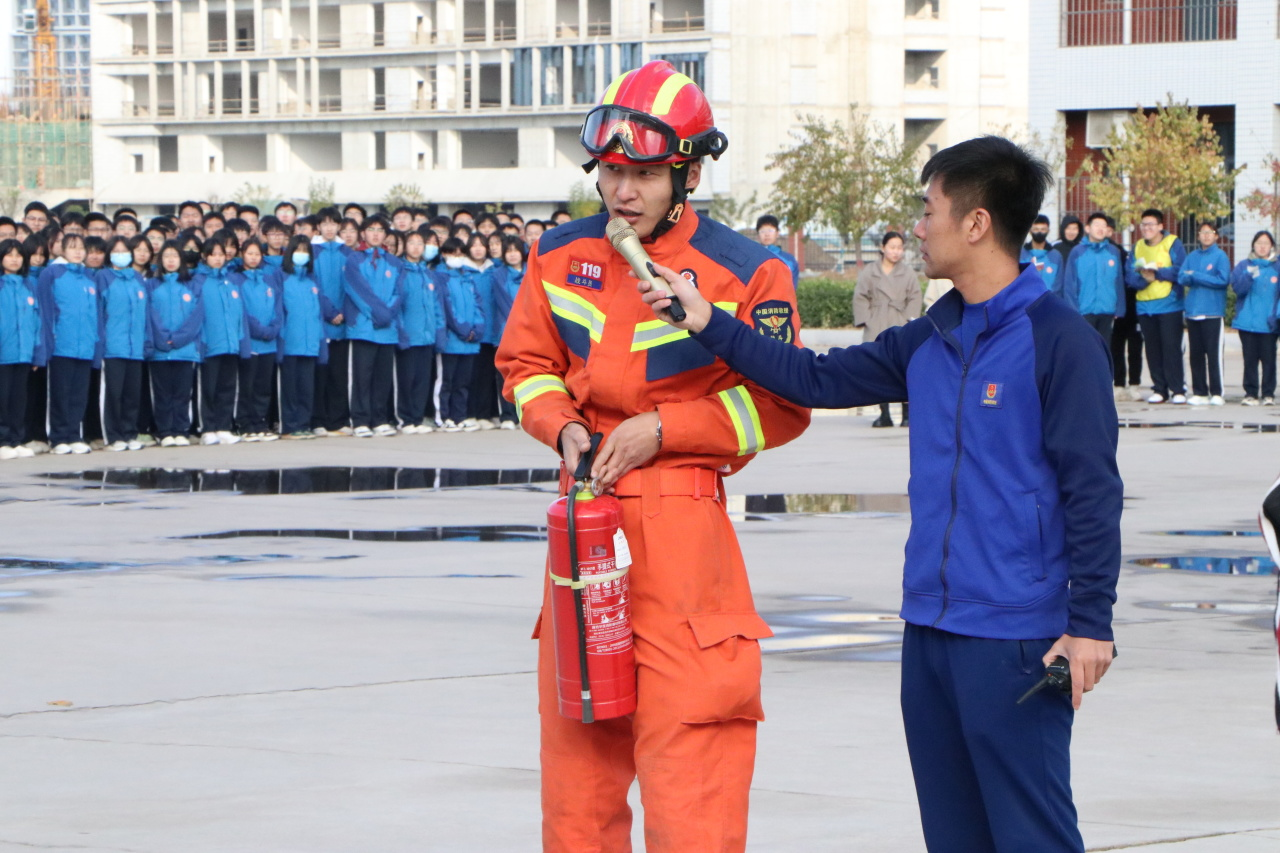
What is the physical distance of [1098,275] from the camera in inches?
891

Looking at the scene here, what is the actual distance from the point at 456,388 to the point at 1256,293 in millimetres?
9333

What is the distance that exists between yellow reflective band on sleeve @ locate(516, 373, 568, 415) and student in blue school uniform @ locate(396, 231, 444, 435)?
16.1m

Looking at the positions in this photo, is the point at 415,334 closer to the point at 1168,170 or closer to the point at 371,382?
the point at 371,382

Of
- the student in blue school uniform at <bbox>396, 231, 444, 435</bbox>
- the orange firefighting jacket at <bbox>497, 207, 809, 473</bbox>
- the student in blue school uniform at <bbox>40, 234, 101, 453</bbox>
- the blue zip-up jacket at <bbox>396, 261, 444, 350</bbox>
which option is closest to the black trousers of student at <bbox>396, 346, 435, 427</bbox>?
the student in blue school uniform at <bbox>396, 231, 444, 435</bbox>

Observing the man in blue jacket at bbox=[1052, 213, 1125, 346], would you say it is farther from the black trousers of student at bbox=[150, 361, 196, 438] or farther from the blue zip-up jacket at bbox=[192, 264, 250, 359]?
the black trousers of student at bbox=[150, 361, 196, 438]

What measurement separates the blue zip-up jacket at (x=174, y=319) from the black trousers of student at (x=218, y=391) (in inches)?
15.3

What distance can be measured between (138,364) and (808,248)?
56.0m

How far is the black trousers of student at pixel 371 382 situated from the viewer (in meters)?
20.1

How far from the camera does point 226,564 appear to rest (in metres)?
11.2

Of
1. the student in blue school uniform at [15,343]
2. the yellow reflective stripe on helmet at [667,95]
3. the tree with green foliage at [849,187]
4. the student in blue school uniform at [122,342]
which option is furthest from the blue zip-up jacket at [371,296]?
the tree with green foliage at [849,187]

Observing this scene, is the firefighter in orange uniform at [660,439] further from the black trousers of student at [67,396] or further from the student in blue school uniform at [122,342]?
the student in blue school uniform at [122,342]

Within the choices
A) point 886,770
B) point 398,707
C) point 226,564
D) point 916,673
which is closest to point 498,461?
point 226,564

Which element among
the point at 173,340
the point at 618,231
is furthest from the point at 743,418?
the point at 173,340

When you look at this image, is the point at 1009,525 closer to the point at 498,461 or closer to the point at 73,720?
the point at 73,720
